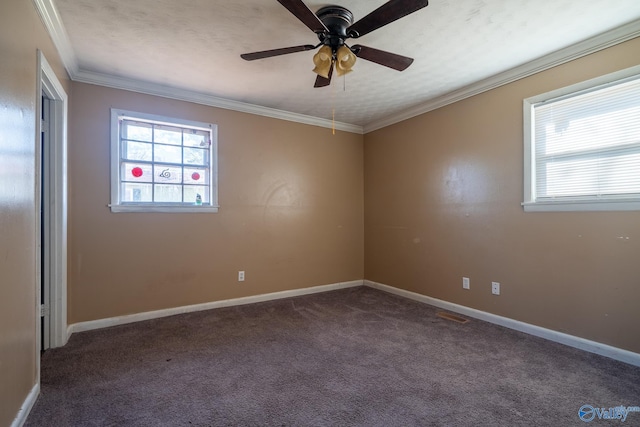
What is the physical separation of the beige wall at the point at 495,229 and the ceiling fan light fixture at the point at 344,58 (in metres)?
1.88

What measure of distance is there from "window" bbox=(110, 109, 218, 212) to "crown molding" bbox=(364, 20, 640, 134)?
2.69 m

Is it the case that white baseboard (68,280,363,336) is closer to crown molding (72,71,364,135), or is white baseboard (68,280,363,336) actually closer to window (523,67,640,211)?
crown molding (72,71,364,135)

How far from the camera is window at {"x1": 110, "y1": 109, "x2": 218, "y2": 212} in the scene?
3211mm

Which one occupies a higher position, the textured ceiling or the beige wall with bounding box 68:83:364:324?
the textured ceiling

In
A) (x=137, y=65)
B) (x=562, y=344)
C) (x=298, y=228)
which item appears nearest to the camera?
(x=562, y=344)

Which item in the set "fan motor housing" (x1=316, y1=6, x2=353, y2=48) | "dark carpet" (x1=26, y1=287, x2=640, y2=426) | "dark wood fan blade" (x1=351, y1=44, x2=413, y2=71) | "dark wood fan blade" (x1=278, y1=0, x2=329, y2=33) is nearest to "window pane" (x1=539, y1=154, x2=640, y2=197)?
"dark carpet" (x1=26, y1=287, x2=640, y2=426)

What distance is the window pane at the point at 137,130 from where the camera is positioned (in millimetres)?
3254

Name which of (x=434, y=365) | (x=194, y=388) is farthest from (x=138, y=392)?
(x=434, y=365)

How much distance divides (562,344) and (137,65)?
456 cm

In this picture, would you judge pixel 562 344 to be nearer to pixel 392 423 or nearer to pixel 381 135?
pixel 392 423

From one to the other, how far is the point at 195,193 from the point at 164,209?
0.40 meters

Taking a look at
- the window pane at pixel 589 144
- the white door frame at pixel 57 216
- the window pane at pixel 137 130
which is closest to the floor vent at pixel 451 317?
the window pane at pixel 589 144

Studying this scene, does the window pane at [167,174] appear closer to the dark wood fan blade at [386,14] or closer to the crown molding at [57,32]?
the crown molding at [57,32]

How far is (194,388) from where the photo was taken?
2004mm
